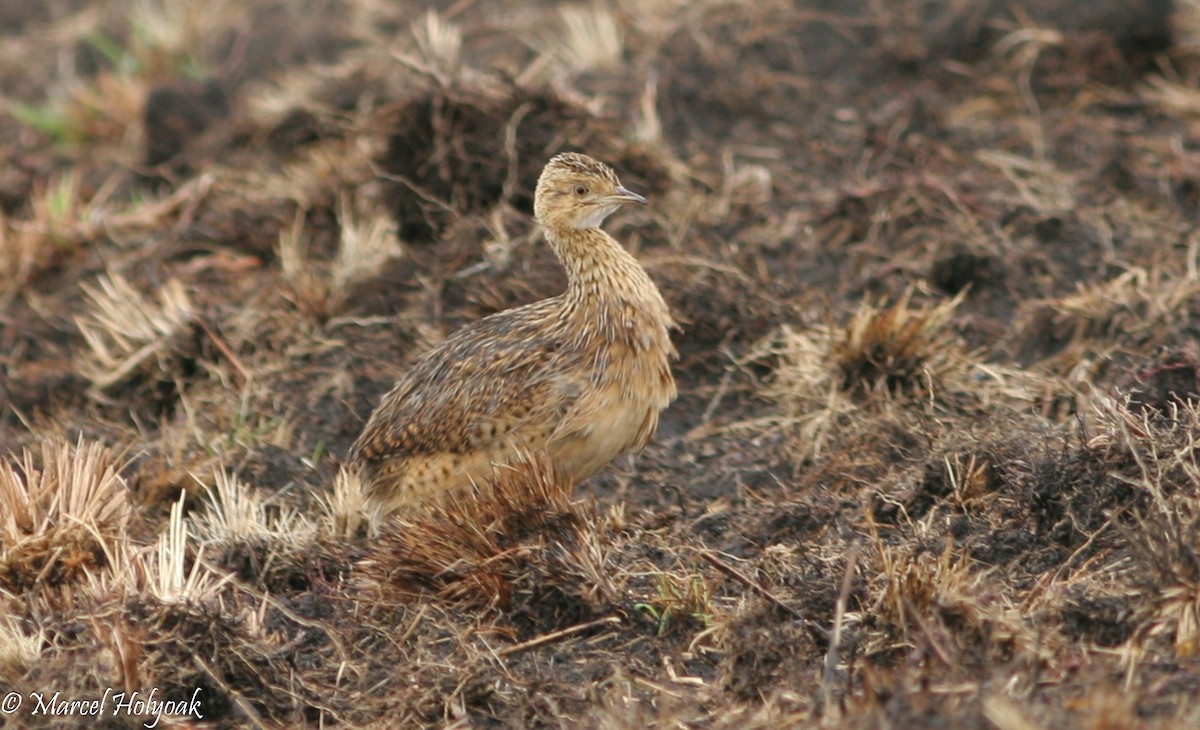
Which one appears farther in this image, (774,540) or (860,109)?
(860,109)

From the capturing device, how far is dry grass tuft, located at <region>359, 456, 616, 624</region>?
608 centimetres

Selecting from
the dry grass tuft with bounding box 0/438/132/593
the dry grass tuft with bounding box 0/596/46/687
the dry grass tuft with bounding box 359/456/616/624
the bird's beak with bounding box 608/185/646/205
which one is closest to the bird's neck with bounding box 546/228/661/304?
the bird's beak with bounding box 608/185/646/205

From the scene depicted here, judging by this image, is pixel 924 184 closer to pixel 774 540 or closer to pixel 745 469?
pixel 745 469

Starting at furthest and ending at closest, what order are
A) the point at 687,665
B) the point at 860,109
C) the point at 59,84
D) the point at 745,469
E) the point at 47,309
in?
the point at 59,84 < the point at 860,109 < the point at 47,309 < the point at 745,469 < the point at 687,665

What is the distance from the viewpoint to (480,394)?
701 cm

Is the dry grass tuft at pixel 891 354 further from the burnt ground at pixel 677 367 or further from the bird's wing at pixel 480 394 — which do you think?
the bird's wing at pixel 480 394

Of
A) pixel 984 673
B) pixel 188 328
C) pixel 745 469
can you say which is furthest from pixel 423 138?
pixel 984 673

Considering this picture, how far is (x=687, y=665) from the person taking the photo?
226 inches

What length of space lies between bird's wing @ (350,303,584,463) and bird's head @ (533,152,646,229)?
0.43 m

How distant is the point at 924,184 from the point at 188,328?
13.5ft

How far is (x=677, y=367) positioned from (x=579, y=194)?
143cm

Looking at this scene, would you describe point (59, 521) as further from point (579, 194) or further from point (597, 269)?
point (579, 194)

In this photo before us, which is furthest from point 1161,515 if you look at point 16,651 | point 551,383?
point 16,651

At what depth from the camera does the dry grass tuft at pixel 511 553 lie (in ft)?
19.9
